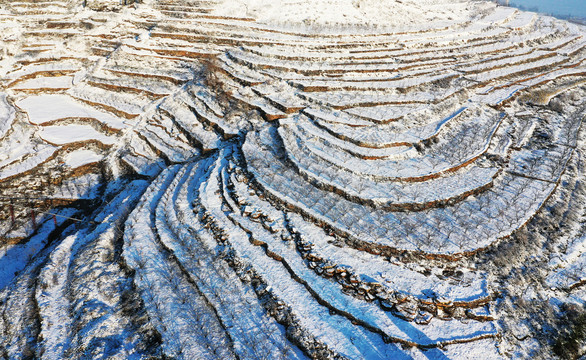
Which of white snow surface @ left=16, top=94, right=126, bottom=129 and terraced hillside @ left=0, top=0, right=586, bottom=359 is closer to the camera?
terraced hillside @ left=0, top=0, right=586, bottom=359

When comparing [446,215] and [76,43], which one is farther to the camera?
[76,43]

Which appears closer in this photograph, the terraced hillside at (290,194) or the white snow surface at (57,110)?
the terraced hillside at (290,194)

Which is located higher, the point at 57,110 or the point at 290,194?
the point at 290,194

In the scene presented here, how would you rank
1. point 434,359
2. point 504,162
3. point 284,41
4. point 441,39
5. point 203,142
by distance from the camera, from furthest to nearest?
point 441,39, point 284,41, point 203,142, point 504,162, point 434,359

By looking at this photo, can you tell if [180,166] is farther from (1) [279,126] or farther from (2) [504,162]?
(2) [504,162]

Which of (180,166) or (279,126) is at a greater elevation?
(279,126)

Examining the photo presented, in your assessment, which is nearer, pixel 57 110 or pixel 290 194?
pixel 290 194

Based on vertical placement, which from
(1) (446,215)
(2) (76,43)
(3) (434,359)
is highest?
(2) (76,43)

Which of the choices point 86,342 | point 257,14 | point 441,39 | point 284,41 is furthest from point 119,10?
point 86,342
